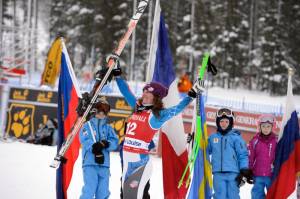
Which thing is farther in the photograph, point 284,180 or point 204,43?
point 204,43

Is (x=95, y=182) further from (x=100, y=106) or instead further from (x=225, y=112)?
(x=225, y=112)

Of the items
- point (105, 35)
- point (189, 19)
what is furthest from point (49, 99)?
point (189, 19)

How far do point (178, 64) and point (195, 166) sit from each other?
95.0 ft

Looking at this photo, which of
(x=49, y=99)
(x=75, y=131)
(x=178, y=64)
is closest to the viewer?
(x=75, y=131)

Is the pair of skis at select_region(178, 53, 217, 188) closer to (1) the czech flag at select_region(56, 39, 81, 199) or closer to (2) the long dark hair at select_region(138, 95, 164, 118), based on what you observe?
(2) the long dark hair at select_region(138, 95, 164, 118)

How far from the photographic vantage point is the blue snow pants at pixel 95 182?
18.8 ft

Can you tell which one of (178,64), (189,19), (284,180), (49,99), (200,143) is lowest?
(284,180)

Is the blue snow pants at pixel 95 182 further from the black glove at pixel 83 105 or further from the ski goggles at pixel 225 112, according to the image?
the ski goggles at pixel 225 112

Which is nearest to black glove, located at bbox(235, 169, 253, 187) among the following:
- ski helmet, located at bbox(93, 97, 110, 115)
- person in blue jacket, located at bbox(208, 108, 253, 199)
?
person in blue jacket, located at bbox(208, 108, 253, 199)

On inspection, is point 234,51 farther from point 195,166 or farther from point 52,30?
point 195,166

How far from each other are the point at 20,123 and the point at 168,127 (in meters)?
8.80

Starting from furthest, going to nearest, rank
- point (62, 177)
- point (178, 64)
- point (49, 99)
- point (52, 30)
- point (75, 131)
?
point (52, 30)
point (178, 64)
point (49, 99)
point (62, 177)
point (75, 131)

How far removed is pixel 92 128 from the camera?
19.7ft

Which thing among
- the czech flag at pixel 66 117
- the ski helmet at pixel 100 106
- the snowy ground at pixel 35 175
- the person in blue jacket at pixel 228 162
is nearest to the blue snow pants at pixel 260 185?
the person in blue jacket at pixel 228 162
